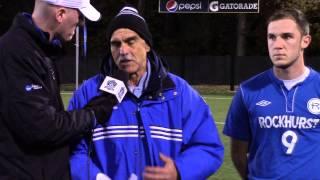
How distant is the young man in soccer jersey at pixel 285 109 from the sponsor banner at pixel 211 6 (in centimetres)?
2494

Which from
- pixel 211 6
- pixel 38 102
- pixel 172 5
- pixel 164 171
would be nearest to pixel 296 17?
pixel 164 171

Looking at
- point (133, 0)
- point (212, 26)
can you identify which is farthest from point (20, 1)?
point (212, 26)

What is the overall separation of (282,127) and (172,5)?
26.2m

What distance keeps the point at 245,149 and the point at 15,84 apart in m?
1.99

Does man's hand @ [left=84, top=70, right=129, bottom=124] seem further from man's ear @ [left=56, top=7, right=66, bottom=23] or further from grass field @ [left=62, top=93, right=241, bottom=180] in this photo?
grass field @ [left=62, top=93, right=241, bottom=180]

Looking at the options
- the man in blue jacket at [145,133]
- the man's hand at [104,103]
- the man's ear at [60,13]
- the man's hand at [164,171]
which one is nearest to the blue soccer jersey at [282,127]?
the man in blue jacket at [145,133]

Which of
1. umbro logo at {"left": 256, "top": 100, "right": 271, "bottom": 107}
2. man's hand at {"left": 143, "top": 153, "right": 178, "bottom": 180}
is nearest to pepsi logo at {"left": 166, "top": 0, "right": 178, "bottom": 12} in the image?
umbro logo at {"left": 256, "top": 100, "right": 271, "bottom": 107}

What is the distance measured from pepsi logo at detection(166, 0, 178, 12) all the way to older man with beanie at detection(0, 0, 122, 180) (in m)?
26.5

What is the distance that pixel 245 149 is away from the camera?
5.12m

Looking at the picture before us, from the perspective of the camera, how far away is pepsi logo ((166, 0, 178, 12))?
30.5m

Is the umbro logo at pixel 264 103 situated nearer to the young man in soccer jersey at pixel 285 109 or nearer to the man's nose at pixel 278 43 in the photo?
the young man in soccer jersey at pixel 285 109

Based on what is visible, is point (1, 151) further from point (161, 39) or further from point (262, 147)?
point (161, 39)

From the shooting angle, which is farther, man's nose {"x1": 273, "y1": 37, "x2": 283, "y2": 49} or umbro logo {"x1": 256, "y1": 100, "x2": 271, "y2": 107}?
umbro logo {"x1": 256, "y1": 100, "x2": 271, "y2": 107}

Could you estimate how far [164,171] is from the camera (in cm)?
406
